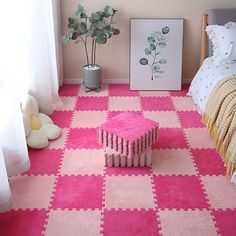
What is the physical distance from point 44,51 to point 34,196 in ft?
4.29

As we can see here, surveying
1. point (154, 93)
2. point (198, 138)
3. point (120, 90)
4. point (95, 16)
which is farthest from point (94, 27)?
point (198, 138)

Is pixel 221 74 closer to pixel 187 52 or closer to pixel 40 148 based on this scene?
pixel 187 52

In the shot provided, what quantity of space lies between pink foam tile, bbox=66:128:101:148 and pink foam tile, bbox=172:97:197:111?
2.90ft

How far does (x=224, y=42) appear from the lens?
334 cm

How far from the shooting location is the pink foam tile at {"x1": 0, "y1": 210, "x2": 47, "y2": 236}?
2.08 m

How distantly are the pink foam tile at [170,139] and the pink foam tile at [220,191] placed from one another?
447 mm

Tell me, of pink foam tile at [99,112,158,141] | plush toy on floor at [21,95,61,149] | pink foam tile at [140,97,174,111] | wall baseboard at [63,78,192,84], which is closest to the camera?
pink foam tile at [99,112,158,141]

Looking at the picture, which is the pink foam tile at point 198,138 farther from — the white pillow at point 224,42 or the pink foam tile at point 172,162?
the white pillow at point 224,42

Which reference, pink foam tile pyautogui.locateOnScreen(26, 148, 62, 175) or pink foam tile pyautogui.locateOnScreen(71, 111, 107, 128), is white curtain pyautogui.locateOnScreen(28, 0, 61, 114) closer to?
pink foam tile pyautogui.locateOnScreen(71, 111, 107, 128)

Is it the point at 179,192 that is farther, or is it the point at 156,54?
the point at 156,54

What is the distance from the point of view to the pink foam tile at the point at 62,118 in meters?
3.26

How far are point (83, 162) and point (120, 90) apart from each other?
1423mm

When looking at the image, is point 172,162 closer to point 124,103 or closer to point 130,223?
point 130,223

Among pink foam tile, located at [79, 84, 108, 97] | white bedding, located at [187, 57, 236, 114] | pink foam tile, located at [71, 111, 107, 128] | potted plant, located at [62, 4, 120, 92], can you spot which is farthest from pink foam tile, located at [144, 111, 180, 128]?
potted plant, located at [62, 4, 120, 92]
